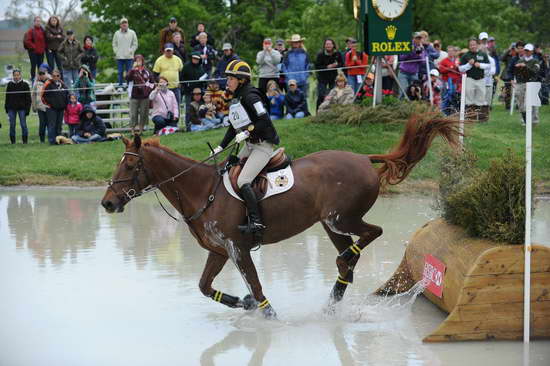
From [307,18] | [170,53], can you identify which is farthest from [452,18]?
[170,53]

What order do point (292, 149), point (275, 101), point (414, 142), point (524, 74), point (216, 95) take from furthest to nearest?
point (275, 101)
point (216, 95)
point (524, 74)
point (292, 149)
point (414, 142)

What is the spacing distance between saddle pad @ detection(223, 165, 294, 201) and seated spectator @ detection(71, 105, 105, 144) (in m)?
13.2

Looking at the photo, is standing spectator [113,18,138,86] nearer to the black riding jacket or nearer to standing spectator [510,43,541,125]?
standing spectator [510,43,541,125]

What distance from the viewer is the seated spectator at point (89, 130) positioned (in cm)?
2136

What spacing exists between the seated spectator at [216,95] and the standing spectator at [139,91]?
1.40 meters

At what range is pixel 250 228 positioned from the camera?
855cm

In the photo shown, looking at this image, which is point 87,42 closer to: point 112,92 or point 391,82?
point 112,92

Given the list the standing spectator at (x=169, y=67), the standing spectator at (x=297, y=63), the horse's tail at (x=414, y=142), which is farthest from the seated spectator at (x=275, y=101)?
the horse's tail at (x=414, y=142)

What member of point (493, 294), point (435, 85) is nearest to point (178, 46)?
point (435, 85)

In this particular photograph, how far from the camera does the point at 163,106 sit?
20828mm

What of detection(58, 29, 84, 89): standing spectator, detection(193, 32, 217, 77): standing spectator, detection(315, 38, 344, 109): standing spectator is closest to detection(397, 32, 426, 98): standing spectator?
detection(315, 38, 344, 109): standing spectator

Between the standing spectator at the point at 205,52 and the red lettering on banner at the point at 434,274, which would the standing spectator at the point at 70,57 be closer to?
the standing spectator at the point at 205,52

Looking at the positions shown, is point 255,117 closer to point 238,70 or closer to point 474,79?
point 238,70

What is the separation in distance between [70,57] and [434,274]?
52.9 ft
